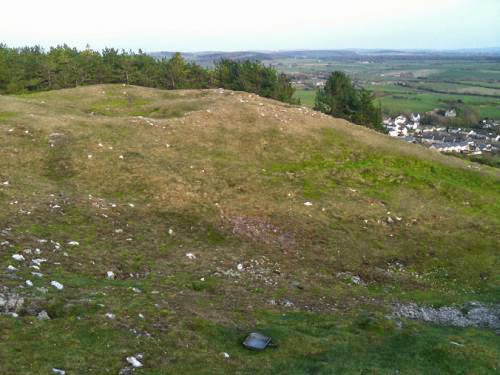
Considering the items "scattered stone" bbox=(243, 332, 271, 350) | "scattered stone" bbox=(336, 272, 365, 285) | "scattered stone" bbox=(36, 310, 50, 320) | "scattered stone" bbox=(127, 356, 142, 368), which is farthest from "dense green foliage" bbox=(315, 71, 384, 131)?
"scattered stone" bbox=(127, 356, 142, 368)

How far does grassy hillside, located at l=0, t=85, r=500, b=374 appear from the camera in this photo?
552 inches

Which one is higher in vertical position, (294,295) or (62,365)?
(62,365)

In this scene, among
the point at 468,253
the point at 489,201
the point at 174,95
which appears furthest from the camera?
the point at 174,95

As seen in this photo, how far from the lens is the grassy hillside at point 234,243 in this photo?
14.0 metres

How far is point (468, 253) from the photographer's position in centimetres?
2762

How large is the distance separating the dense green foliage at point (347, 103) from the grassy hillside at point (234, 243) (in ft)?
91.7

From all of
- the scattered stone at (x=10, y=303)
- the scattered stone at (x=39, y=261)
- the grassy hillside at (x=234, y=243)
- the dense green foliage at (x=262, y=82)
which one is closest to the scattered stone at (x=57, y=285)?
the grassy hillside at (x=234, y=243)

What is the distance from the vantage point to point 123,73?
9969cm

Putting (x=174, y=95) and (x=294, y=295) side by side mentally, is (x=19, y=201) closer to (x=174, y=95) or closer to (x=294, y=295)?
(x=294, y=295)

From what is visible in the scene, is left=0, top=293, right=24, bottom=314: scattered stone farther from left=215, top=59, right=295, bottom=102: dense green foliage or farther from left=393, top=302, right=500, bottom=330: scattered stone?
left=215, top=59, right=295, bottom=102: dense green foliage

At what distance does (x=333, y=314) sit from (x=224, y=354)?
6.34 m

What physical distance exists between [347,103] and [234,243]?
59.9 meters

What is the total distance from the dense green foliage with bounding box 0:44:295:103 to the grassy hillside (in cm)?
4404

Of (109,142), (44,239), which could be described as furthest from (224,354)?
(109,142)
